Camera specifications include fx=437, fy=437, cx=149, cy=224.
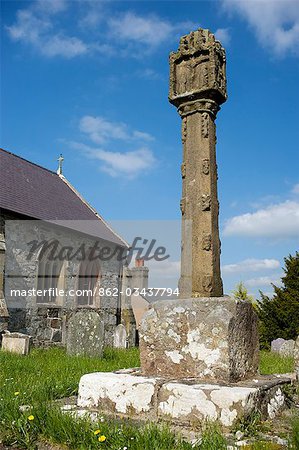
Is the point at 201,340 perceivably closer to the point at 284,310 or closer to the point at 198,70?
the point at 198,70

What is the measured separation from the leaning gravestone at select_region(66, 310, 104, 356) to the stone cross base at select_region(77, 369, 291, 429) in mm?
6542

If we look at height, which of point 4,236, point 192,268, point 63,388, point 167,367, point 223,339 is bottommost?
point 63,388

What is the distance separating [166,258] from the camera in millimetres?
17297

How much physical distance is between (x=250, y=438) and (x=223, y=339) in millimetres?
944

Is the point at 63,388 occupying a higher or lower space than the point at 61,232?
lower

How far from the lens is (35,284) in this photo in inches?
623

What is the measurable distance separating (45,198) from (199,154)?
46.8 feet

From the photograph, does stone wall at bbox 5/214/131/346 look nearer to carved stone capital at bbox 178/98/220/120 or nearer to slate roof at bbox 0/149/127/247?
slate roof at bbox 0/149/127/247

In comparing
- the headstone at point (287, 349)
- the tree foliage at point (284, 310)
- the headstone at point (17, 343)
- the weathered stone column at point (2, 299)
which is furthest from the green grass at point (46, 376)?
the tree foliage at point (284, 310)

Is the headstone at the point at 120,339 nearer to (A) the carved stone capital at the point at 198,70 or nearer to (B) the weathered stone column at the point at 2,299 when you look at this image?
(B) the weathered stone column at the point at 2,299

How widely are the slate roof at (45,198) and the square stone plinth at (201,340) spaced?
1135 centimetres

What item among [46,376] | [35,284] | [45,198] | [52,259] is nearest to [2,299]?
[35,284]

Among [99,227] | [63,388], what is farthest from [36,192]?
[63,388]

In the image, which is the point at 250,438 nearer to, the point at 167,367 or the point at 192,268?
the point at 167,367
